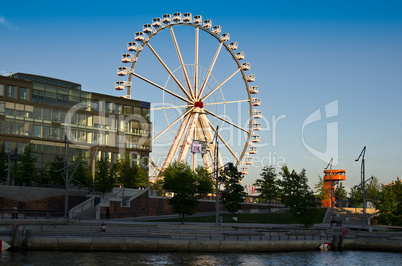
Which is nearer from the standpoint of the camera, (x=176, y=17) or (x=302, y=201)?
(x=302, y=201)

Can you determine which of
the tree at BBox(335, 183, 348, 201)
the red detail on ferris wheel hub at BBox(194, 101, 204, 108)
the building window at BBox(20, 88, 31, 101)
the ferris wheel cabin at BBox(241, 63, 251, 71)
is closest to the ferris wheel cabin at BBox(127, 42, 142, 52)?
the red detail on ferris wheel hub at BBox(194, 101, 204, 108)

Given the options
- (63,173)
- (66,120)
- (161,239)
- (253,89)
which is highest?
(253,89)

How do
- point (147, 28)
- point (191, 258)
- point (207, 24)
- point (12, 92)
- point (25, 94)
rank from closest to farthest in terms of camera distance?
point (191, 258) < point (12, 92) < point (25, 94) < point (147, 28) < point (207, 24)

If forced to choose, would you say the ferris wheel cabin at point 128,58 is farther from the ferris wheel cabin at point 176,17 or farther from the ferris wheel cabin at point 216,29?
the ferris wheel cabin at point 216,29

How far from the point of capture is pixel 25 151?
224 ft

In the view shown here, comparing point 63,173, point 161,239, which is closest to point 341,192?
point 63,173

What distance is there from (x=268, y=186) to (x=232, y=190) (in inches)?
597

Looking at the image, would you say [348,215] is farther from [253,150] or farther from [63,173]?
[63,173]

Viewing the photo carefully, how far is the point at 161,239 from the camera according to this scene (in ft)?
121

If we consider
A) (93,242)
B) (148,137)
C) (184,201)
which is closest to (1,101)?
(148,137)

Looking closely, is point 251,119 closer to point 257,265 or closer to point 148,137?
point 148,137

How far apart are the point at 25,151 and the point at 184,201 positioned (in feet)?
80.6

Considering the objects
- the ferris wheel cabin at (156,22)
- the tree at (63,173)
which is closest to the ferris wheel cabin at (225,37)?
the ferris wheel cabin at (156,22)

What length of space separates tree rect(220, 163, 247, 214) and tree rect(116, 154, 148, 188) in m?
13.7
